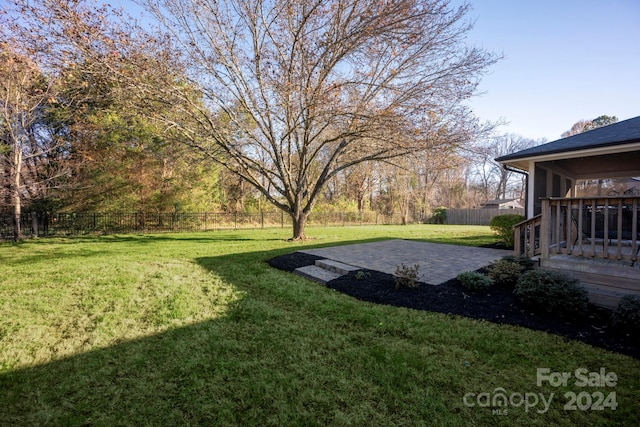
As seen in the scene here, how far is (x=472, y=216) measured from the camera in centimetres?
A: 2553

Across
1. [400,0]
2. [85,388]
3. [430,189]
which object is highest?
[400,0]

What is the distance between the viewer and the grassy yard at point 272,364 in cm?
189

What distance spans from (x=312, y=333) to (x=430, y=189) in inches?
1217

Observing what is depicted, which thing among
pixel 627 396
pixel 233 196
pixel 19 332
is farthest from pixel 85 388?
pixel 233 196

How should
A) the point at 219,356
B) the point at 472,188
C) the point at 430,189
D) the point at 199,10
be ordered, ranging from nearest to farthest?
the point at 219,356 < the point at 199,10 < the point at 430,189 < the point at 472,188

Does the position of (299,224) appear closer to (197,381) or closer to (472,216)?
(197,381)

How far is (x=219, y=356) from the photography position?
259 cm

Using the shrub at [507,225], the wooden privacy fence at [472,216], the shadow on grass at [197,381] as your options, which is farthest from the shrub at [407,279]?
the wooden privacy fence at [472,216]

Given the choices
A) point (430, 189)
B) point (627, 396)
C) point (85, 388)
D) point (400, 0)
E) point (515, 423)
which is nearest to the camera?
point (515, 423)

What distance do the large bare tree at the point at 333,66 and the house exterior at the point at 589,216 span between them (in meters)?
2.48

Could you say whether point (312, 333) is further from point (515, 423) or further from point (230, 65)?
point (230, 65)

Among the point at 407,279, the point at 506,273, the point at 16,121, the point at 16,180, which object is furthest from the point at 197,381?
the point at 16,121

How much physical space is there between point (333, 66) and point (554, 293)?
7.75m

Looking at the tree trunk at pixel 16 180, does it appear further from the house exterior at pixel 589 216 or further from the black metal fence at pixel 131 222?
the house exterior at pixel 589 216
